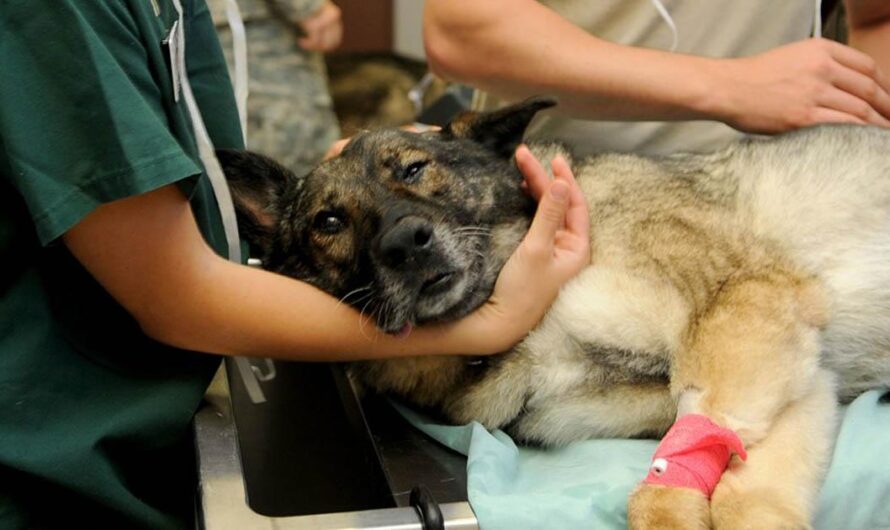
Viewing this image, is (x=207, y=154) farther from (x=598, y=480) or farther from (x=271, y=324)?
(x=598, y=480)

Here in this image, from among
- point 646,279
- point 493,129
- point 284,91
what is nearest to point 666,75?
point 493,129

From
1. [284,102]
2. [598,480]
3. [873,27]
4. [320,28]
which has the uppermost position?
[873,27]

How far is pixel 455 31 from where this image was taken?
1.78 m

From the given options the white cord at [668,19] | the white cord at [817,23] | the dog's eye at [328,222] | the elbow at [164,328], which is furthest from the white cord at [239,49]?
the white cord at [817,23]

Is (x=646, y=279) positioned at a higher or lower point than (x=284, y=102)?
higher

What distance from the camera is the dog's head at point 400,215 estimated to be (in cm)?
144

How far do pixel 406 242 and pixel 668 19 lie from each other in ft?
2.67

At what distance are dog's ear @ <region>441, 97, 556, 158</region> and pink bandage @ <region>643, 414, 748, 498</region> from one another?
716mm

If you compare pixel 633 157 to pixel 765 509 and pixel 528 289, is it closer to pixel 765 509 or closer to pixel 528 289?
pixel 528 289

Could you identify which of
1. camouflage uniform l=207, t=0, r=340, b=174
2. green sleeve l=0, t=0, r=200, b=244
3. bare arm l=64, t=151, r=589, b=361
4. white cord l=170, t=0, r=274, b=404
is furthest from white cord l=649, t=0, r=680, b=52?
camouflage uniform l=207, t=0, r=340, b=174

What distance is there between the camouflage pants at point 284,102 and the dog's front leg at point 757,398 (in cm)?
181

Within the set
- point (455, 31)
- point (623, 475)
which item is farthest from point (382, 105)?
point (623, 475)

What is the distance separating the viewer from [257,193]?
5.56 ft

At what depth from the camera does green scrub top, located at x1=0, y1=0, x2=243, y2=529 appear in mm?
1025
